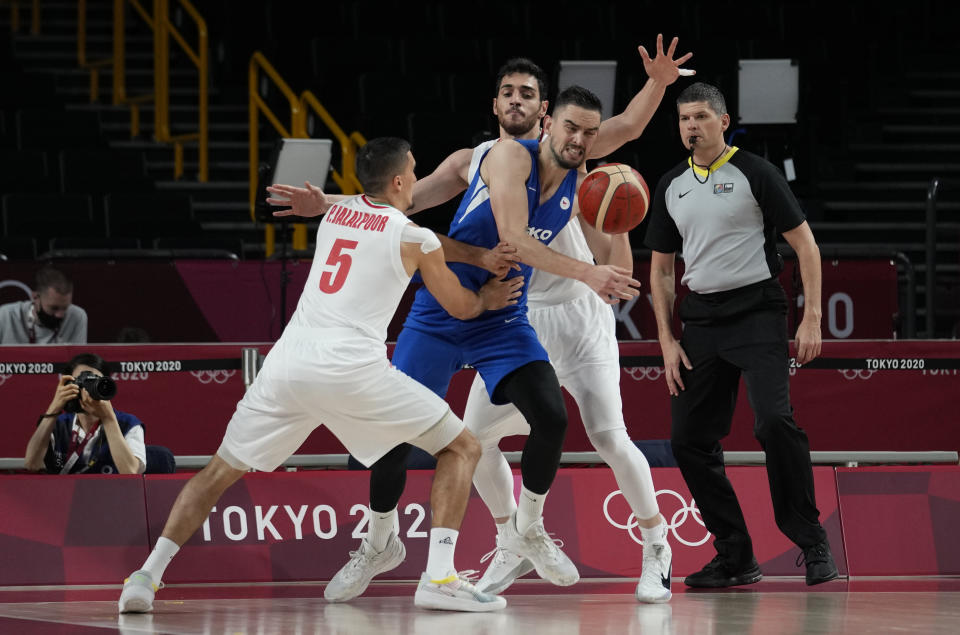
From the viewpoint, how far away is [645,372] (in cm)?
968

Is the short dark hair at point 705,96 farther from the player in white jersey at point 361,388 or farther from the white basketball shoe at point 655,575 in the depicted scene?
the white basketball shoe at point 655,575

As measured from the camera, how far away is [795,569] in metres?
7.07

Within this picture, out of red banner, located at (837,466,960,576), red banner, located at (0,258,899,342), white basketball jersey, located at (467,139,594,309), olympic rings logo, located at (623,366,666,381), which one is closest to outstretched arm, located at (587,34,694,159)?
white basketball jersey, located at (467,139,594,309)

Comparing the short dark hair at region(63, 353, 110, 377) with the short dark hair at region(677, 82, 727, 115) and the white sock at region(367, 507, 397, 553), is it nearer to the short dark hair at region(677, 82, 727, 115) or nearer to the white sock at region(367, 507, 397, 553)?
the white sock at region(367, 507, 397, 553)

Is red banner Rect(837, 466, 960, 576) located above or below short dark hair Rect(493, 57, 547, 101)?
below

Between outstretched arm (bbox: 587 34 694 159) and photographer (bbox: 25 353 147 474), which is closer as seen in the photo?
outstretched arm (bbox: 587 34 694 159)

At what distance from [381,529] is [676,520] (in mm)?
1716

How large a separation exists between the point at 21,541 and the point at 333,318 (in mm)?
2311

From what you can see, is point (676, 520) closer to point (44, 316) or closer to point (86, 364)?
point (86, 364)

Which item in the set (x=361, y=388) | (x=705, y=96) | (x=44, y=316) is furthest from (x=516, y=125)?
(x=44, y=316)

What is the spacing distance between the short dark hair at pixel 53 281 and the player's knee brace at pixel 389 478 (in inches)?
182

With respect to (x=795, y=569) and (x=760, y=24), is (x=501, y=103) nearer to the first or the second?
(x=795, y=569)

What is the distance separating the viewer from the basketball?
5.95 meters

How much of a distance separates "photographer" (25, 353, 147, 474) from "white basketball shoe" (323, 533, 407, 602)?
158 centimetres
